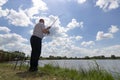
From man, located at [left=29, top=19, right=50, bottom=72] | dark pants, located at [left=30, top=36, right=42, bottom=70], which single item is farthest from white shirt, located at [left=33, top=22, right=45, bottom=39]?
dark pants, located at [left=30, top=36, right=42, bottom=70]

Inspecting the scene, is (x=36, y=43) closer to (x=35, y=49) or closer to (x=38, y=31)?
(x=35, y=49)

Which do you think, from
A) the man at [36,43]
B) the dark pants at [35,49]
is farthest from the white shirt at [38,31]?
the dark pants at [35,49]

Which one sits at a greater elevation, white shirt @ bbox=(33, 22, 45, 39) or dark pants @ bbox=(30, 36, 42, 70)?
white shirt @ bbox=(33, 22, 45, 39)

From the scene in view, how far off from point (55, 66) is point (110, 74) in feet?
17.9

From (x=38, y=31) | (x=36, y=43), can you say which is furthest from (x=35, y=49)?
(x=38, y=31)

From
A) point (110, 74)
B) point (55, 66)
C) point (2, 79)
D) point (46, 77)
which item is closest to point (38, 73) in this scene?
point (46, 77)

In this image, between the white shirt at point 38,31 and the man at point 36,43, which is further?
the white shirt at point 38,31

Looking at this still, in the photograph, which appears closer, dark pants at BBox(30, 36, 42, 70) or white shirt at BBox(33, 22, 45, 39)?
dark pants at BBox(30, 36, 42, 70)

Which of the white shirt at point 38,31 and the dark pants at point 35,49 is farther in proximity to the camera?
the white shirt at point 38,31

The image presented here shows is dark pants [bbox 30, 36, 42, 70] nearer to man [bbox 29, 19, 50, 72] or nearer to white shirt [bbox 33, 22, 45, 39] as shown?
man [bbox 29, 19, 50, 72]

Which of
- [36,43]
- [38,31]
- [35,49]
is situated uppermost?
[38,31]

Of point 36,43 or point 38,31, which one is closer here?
point 36,43

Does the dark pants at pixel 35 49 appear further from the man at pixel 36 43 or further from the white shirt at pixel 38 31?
the white shirt at pixel 38 31

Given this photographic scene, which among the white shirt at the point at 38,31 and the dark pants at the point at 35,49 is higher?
the white shirt at the point at 38,31
